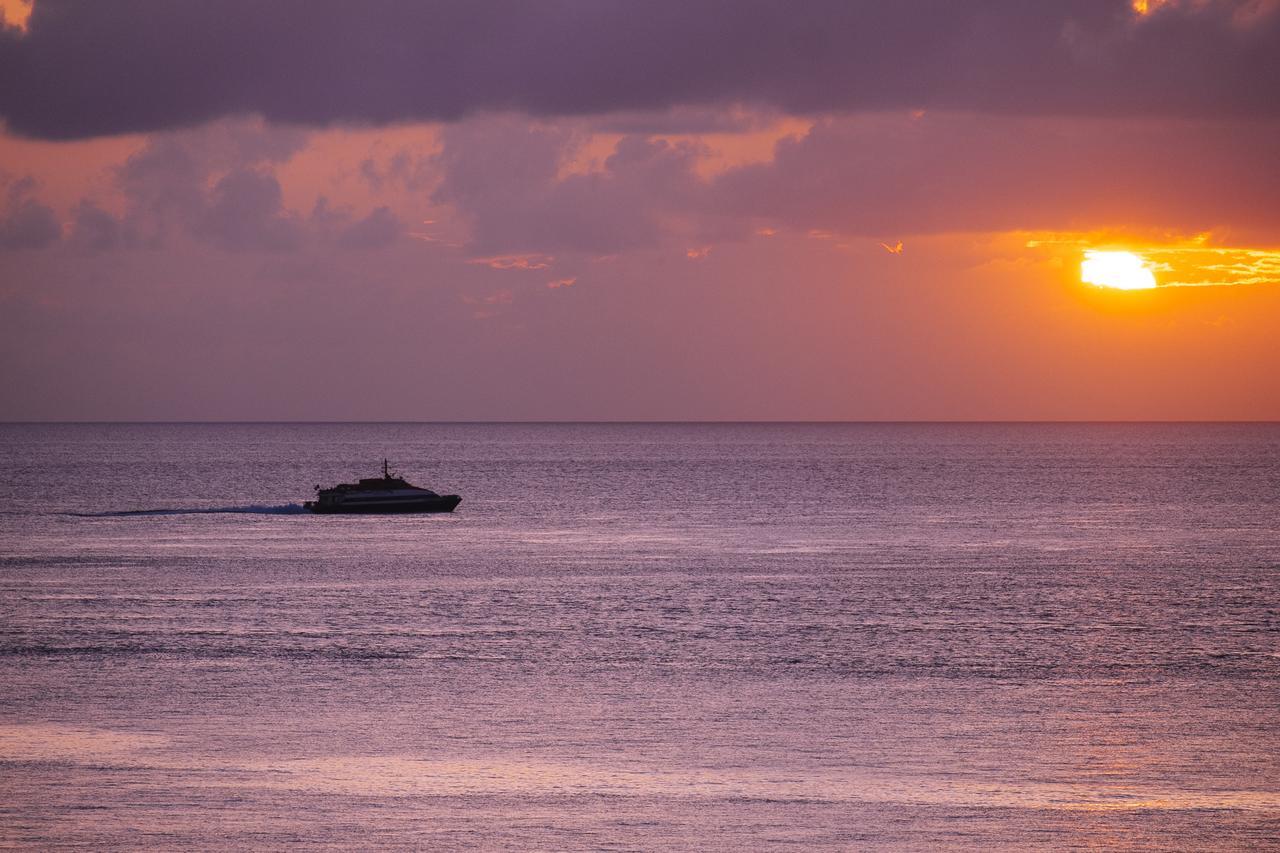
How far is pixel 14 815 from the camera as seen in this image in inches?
1160

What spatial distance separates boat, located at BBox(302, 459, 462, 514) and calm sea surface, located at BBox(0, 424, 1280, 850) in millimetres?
25946

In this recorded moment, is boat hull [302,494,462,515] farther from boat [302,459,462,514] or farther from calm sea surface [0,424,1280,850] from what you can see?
calm sea surface [0,424,1280,850]

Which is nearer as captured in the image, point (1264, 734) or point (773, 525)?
point (1264, 734)

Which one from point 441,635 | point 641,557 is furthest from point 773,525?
point 441,635

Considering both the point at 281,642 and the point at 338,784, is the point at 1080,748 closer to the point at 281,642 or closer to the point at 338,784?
the point at 338,784

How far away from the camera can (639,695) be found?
42125 mm

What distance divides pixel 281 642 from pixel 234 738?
53.0 ft

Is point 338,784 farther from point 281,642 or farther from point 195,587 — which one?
point 195,587

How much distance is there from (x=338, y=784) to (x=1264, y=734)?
22784 millimetres

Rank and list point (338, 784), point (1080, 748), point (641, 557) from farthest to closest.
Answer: point (641, 557) < point (1080, 748) < point (338, 784)

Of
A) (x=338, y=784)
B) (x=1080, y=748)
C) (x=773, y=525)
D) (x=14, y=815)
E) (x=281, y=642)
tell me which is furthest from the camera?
(x=773, y=525)

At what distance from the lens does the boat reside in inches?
4734

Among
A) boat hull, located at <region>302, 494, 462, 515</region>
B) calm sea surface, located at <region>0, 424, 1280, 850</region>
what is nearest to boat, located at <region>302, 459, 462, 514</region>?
boat hull, located at <region>302, 494, 462, 515</region>

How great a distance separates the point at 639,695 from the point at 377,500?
268ft
